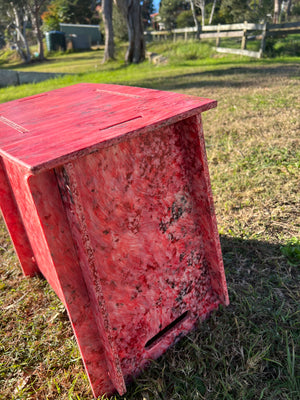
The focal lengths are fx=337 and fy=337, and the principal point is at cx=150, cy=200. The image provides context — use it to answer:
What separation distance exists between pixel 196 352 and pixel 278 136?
131 inches

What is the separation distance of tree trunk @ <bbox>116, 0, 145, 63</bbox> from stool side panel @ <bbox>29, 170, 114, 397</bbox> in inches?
567

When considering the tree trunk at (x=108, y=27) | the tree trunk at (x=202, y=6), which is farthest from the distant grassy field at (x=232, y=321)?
the tree trunk at (x=202, y=6)

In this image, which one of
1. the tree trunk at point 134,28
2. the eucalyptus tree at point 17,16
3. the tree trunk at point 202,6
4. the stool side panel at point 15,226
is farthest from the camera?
the tree trunk at point 202,6

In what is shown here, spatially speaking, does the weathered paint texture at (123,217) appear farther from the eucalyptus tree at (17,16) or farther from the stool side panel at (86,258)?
the eucalyptus tree at (17,16)

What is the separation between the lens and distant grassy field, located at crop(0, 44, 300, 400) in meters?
1.57

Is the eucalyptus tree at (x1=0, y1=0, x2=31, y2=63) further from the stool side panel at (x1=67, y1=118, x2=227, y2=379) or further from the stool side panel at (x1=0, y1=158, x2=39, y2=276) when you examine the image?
the stool side panel at (x1=67, y1=118, x2=227, y2=379)

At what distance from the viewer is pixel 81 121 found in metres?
1.51

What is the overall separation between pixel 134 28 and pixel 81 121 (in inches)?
568

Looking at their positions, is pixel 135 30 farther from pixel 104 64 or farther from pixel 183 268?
pixel 183 268

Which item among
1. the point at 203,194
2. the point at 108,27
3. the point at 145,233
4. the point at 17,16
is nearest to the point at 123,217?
the point at 145,233

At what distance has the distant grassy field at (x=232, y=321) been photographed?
1.57m

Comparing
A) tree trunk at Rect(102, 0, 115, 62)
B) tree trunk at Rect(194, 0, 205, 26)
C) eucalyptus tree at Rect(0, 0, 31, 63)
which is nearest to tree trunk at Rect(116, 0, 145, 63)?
tree trunk at Rect(102, 0, 115, 62)

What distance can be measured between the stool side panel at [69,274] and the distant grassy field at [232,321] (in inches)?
8.6

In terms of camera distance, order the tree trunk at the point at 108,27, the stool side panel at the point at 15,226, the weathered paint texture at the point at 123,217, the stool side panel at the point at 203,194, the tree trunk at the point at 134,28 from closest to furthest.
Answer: the weathered paint texture at the point at 123,217, the stool side panel at the point at 203,194, the stool side panel at the point at 15,226, the tree trunk at the point at 134,28, the tree trunk at the point at 108,27
